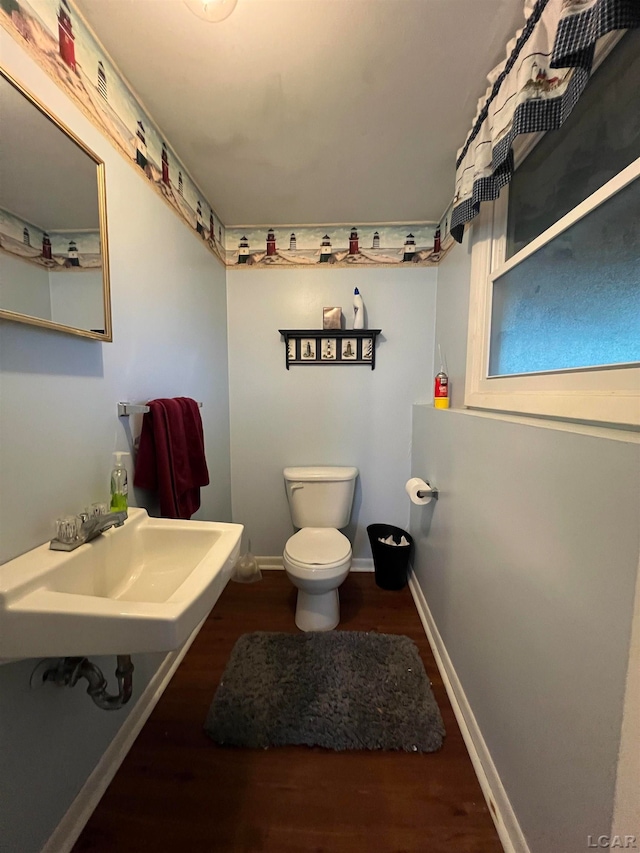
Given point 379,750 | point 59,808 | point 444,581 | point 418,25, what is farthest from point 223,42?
point 379,750

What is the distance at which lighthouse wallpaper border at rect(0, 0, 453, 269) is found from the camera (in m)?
0.79

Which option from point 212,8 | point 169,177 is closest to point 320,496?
point 169,177

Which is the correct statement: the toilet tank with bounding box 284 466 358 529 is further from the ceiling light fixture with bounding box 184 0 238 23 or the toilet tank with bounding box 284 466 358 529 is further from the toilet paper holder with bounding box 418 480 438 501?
the ceiling light fixture with bounding box 184 0 238 23

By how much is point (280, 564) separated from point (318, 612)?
26.3 inches

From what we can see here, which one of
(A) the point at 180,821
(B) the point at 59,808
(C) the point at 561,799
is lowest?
(A) the point at 180,821

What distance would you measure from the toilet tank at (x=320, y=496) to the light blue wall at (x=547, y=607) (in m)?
0.81

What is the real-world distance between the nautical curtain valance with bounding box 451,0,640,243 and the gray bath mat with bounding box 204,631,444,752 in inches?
77.0

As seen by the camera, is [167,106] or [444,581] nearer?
[167,106]

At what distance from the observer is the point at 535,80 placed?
850mm

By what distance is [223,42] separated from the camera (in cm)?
94

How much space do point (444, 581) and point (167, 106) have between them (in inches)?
88.6

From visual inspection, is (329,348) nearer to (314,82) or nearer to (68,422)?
(314,82)

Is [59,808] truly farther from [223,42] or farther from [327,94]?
[327,94]

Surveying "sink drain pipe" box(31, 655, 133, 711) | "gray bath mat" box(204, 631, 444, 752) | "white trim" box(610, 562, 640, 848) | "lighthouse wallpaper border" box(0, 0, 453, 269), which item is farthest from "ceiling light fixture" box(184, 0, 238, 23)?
"gray bath mat" box(204, 631, 444, 752)
